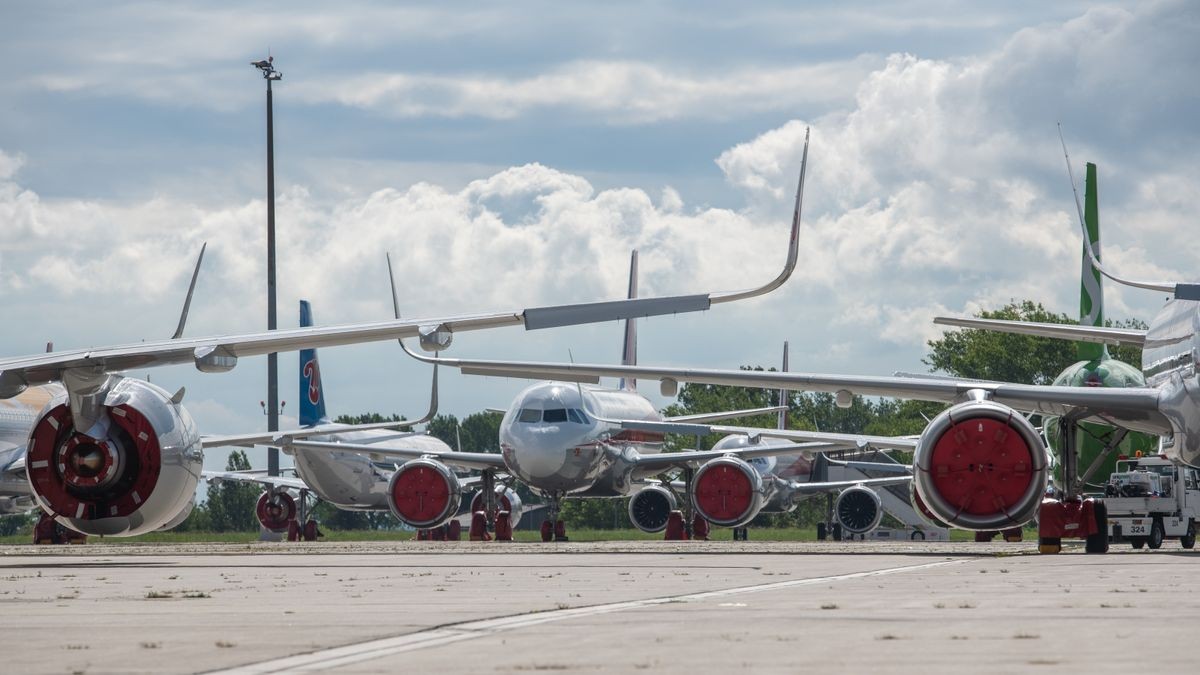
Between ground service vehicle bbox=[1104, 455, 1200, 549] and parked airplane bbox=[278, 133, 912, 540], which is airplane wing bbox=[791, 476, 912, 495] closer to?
parked airplane bbox=[278, 133, 912, 540]

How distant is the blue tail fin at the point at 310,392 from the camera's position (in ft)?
166

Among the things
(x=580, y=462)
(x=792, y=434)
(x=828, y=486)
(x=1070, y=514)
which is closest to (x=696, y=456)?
(x=580, y=462)

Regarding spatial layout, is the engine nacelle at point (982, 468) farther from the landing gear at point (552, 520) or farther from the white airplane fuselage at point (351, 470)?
the white airplane fuselage at point (351, 470)

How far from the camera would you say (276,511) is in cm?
5344

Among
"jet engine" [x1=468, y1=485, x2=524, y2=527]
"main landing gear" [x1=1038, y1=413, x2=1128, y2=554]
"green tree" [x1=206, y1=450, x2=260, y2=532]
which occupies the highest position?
"main landing gear" [x1=1038, y1=413, x2=1128, y2=554]

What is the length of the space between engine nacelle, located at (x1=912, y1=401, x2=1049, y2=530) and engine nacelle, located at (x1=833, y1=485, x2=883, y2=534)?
29.8m

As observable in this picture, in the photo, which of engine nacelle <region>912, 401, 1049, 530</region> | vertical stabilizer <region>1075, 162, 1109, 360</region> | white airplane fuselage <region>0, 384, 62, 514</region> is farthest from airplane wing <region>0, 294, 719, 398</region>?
vertical stabilizer <region>1075, 162, 1109, 360</region>

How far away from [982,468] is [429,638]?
41.4 feet

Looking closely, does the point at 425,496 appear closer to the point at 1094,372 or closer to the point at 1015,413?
the point at 1094,372

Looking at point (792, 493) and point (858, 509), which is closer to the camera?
point (858, 509)

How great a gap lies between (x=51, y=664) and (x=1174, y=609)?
6.43 meters

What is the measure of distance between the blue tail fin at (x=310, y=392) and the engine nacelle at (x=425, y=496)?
12.2 meters

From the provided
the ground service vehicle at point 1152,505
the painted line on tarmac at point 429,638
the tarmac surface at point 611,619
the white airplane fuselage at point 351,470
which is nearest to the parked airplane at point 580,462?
the white airplane fuselage at point 351,470

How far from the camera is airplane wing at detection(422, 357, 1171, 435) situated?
20.7 m
